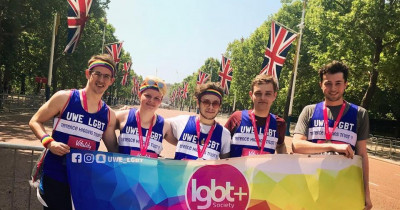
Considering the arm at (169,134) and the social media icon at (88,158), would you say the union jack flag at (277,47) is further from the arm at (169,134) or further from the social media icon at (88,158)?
the social media icon at (88,158)

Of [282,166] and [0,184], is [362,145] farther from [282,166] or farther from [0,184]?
[0,184]

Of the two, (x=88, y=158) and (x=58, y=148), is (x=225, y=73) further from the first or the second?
(x=58, y=148)

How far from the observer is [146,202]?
319 centimetres

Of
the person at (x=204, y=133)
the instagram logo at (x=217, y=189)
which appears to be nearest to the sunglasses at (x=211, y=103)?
the person at (x=204, y=133)

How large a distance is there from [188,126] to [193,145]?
0.25m

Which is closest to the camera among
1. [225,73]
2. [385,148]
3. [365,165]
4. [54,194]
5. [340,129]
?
[54,194]

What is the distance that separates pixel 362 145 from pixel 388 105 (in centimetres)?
3949

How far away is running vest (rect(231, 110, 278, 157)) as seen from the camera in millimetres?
3742

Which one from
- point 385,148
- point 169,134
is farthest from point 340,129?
point 385,148

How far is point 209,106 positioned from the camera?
3.67m

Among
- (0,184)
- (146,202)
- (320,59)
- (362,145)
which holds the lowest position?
(0,184)

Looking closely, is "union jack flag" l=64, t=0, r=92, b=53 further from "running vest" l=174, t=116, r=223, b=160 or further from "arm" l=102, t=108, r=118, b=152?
"running vest" l=174, t=116, r=223, b=160

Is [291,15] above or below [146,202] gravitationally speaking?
above

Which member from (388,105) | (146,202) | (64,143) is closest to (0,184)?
(64,143)
